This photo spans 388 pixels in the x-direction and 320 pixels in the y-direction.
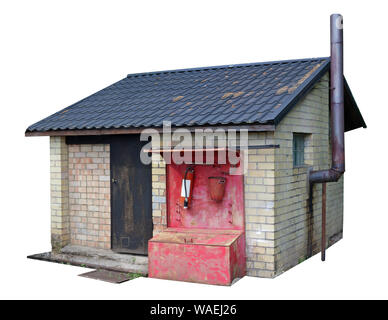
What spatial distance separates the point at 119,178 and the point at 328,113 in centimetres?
443

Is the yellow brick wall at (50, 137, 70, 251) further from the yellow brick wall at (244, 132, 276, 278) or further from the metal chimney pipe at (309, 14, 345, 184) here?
the metal chimney pipe at (309, 14, 345, 184)

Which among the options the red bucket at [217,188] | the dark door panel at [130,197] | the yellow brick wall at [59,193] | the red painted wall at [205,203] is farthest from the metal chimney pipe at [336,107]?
the yellow brick wall at [59,193]

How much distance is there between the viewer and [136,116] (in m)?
9.80

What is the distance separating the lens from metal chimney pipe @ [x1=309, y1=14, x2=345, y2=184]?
9742mm

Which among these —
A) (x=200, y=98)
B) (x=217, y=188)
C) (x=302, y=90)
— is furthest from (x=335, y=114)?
(x=217, y=188)

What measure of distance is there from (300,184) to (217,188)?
5.58 feet

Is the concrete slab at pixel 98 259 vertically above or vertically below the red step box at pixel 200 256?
below

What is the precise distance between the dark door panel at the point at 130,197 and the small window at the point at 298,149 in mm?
2626

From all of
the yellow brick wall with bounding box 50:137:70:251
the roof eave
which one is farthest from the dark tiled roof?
the yellow brick wall with bounding box 50:137:70:251

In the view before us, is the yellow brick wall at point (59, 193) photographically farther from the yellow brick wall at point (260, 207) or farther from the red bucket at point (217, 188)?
the yellow brick wall at point (260, 207)

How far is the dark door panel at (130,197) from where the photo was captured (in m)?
9.77

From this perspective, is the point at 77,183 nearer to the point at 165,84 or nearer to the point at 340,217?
the point at 165,84

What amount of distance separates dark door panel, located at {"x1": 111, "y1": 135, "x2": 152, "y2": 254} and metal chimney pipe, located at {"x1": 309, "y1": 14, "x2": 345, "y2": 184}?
3.11m

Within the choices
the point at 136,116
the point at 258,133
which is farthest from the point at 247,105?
the point at 136,116
